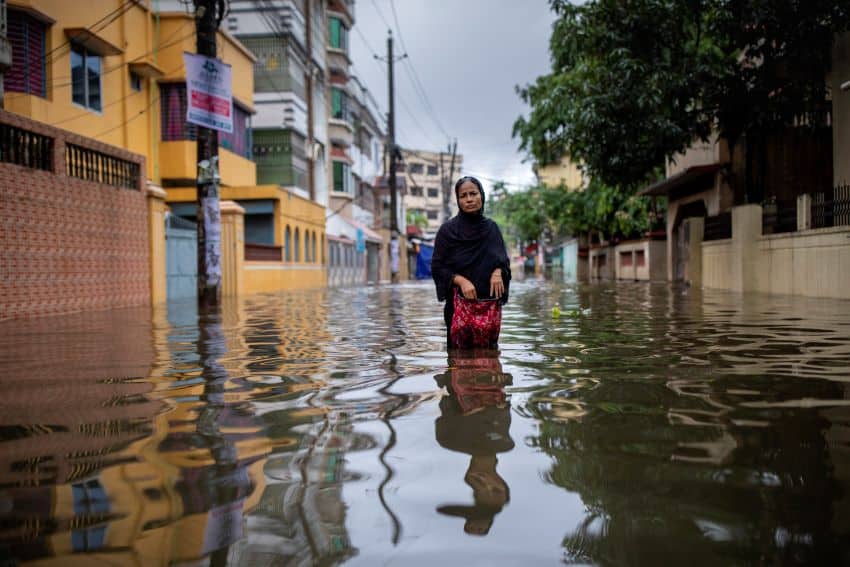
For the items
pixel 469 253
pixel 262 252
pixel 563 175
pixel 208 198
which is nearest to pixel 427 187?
pixel 563 175

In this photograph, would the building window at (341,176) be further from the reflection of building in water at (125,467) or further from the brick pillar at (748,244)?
the reflection of building in water at (125,467)

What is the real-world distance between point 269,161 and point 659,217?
1693 cm

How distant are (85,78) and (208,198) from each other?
19.8 feet

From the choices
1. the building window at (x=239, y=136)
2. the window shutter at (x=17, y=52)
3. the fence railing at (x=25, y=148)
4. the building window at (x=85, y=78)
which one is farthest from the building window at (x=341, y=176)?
the fence railing at (x=25, y=148)

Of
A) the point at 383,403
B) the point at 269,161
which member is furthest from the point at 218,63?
the point at 269,161

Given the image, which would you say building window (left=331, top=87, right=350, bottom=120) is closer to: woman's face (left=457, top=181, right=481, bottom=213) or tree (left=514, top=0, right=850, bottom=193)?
tree (left=514, top=0, right=850, bottom=193)

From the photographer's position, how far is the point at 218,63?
48.3 feet

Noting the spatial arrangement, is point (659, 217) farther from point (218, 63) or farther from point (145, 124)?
point (218, 63)

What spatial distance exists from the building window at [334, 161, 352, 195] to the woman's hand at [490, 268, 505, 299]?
35.7 m

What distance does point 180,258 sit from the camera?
66.0 ft

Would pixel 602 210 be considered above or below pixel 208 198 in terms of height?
above

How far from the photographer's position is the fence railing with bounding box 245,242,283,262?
25.3m

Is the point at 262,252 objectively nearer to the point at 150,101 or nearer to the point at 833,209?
the point at 150,101

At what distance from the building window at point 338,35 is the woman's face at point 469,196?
36468mm
